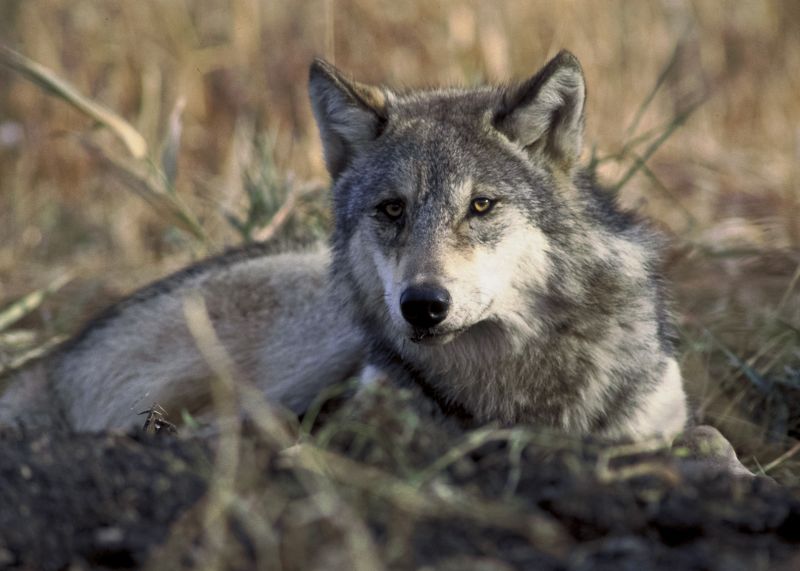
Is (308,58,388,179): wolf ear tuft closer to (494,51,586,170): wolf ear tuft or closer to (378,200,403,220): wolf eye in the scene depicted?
(378,200,403,220): wolf eye

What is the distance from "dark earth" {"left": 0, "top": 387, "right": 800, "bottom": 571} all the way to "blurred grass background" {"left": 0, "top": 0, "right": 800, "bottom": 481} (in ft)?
14.0

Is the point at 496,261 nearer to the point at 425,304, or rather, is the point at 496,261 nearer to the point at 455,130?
the point at 425,304

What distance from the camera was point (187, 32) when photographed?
1068 centimetres

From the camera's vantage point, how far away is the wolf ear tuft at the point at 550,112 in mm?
4293

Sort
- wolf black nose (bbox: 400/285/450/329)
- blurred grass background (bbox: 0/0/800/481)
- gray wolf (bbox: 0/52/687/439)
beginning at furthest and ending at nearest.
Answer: blurred grass background (bbox: 0/0/800/481) → gray wolf (bbox: 0/52/687/439) → wolf black nose (bbox: 400/285/450/329)

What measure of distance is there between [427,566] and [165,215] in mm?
4708

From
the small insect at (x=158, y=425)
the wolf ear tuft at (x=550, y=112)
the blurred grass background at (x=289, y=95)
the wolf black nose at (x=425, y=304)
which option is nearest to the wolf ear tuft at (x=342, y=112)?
the wolf ear tuft at (x=550, y=112)

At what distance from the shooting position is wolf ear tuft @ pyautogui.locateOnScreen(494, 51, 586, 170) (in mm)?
4293

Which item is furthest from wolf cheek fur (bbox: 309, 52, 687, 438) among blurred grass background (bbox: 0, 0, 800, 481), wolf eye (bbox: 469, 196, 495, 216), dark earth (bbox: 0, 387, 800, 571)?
blurred grass background (bbox: 0, 0, 800, 481)

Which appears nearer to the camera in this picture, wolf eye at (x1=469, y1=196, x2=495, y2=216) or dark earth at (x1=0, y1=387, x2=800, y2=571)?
dark earth at (x1=0, y1=387, x2=800, y2=571)

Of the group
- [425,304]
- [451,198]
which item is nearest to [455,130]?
[451,198]

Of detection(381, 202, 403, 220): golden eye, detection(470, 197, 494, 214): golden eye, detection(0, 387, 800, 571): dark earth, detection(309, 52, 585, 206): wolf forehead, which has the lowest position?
detection(0, 387, 800, 571): dark earth

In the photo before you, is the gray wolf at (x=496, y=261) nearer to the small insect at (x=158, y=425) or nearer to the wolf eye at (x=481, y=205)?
the wolf eye at (x=481, y=205)

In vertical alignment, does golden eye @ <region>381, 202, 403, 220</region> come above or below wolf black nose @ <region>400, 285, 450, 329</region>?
above
